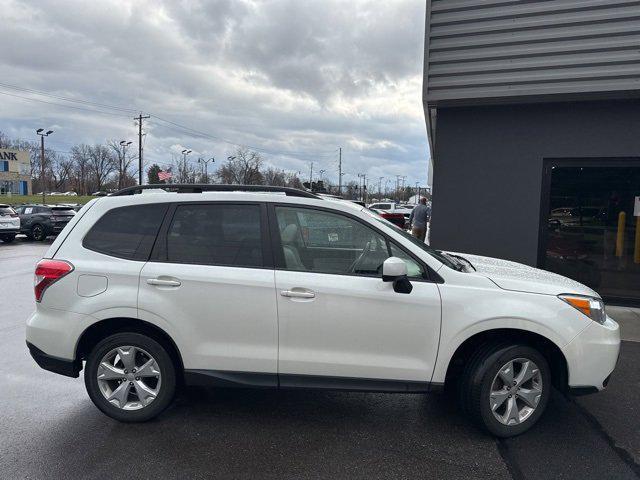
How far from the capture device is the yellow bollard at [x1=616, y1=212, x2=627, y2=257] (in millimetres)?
7590

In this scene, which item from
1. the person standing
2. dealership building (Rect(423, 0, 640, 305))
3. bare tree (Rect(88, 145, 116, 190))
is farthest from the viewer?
bare tree (Rect(88, 145, 116, 190))

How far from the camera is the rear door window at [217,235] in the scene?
3453mm

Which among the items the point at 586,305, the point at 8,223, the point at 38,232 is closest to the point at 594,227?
the point at 586,305

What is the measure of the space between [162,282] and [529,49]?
650cm

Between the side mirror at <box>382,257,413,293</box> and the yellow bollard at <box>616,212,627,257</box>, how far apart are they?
6.20 m

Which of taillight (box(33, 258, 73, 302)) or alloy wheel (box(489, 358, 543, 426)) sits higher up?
taillight (box(33, 258, 73, 302))

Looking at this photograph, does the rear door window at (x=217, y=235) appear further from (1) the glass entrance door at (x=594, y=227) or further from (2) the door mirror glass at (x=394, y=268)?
(1) the glass entrance door at (x=594, y=227)

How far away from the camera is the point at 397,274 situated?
3.10 metres

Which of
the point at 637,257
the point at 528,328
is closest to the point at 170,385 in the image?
the point at 528,328

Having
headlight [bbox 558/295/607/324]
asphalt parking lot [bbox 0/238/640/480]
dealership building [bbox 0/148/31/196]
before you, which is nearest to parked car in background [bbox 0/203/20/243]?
asphalt parking lot [bbox 0/238/640/480]

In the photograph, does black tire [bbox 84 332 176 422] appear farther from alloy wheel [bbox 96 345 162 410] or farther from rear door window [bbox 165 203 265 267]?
rear door window [bbox 165 203 265 267]

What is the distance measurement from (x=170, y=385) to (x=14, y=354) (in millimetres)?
2698

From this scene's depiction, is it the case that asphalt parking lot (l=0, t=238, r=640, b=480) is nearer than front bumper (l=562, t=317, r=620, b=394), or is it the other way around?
asphalt parking lot (l=0, t=238, r=640, b=480)

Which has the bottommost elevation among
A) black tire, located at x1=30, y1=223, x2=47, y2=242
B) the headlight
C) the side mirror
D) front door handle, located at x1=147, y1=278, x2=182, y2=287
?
black tire, located at x1=30, y1=223, x2=47, y2=242
